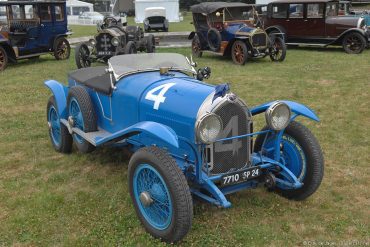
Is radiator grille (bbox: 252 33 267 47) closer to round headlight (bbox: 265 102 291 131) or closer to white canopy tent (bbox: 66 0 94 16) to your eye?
round headlight (bbox: 265 102 291 131)

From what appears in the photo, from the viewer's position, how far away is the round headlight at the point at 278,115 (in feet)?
11.7

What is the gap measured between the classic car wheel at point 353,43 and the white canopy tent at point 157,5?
21869 mm

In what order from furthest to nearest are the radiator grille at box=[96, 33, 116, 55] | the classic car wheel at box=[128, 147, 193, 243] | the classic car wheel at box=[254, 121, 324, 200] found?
the radiator grille at box=[96, 33, 116, 55] < the classic car wheel at box=[254, 121, 324, 200] < the classic car wheel at box=[128, 147, 193, 243]

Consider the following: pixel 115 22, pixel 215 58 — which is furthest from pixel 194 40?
pixel 115 22

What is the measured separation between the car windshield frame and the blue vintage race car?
0.05 feet

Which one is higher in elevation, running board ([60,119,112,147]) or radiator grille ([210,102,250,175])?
radiator grille ([210,102,250,175])

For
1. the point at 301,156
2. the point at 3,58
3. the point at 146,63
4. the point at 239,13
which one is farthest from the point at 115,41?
the point at 301,156

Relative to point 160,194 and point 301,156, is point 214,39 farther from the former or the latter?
point 160,194

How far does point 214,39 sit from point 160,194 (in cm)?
985

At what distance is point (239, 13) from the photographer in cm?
1289

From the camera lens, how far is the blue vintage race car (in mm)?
3256

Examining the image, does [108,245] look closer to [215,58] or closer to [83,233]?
[83,233]

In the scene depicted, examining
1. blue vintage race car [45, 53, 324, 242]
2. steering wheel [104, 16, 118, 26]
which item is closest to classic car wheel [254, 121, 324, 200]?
blue vintage race car [45, 53, 324, 242]

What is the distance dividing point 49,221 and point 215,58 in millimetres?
10442
